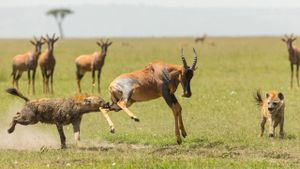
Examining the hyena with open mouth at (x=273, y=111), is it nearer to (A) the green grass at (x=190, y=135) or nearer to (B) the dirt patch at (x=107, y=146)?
(A) the green grass at (x=190, y=135)

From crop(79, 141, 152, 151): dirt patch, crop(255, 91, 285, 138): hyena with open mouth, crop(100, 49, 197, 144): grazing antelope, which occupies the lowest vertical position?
crop(79, 141, 152, 151): dirt patch

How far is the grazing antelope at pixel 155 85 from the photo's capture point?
1277cm

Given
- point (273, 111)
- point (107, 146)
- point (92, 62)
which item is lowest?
point (107, 146)

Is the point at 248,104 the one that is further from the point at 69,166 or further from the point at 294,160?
the point at 69,166

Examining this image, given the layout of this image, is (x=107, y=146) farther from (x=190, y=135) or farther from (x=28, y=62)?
(x=28, y=62)

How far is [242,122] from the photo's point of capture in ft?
54.0

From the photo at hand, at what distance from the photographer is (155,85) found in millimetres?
12953

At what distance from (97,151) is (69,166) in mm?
1860

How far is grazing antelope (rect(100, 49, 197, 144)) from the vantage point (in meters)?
12.8

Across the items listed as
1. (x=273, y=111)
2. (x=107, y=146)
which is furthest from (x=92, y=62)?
(x=273, y=111)

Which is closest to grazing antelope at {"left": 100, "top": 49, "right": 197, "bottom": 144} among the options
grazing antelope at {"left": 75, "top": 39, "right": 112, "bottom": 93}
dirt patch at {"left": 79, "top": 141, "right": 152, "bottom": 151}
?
dirt patch at {"left": 79, "top": 141, "right": 152, "bottom": 151}

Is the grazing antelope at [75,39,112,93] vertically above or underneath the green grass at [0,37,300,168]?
above

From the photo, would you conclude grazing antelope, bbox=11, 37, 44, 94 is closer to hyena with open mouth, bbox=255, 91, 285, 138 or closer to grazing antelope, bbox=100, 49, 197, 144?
grazing antelope, bbox=100, 49, 197, 144

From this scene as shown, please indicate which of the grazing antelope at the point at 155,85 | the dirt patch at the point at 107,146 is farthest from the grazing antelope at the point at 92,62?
the grazing antelope at the point at 155,85
